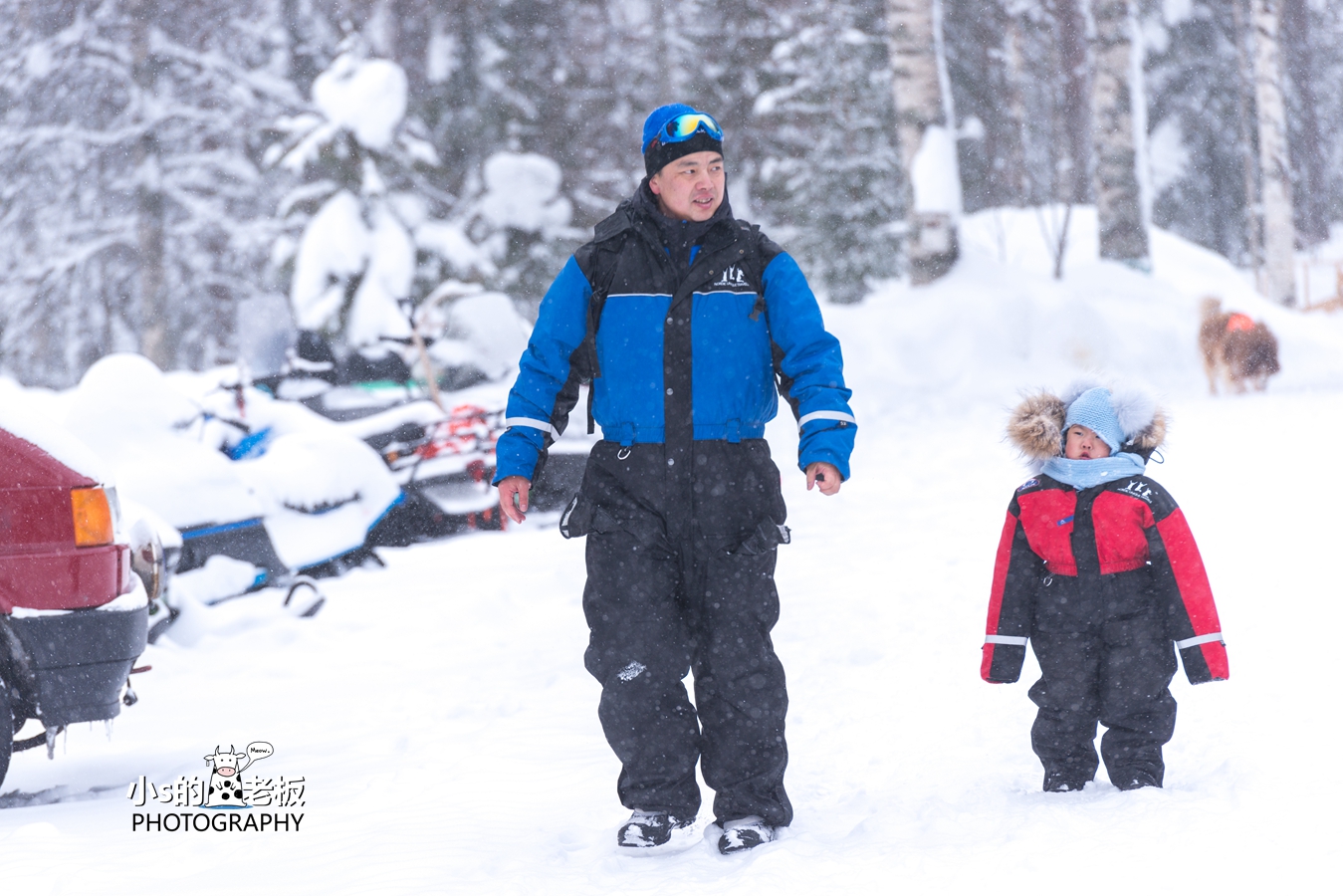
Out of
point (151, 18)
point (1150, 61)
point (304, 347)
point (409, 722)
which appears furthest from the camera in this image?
point (1150, 61)

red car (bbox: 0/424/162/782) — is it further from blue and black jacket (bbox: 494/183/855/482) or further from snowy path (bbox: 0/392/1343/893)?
blue and black jacket (bbox: 494/183/855/482)

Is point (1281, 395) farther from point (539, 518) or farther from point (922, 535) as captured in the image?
point (539, 518)

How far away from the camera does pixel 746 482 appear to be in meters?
3.39

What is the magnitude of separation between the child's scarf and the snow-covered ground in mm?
842

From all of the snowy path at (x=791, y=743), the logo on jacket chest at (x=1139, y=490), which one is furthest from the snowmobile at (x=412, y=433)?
the logo on jacket chest at (x=1139, y=490)

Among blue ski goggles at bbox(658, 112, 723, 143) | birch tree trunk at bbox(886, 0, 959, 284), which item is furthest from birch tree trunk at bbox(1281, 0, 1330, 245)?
blue ski goggles at bbox(658, 112, 723, 143)

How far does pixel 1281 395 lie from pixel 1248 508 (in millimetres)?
5778

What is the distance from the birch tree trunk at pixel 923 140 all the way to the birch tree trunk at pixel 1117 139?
6.88ft

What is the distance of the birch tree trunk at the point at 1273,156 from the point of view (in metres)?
20.6

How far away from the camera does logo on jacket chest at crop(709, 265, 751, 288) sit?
343 cm

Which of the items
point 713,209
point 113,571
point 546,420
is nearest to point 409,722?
point 113,571

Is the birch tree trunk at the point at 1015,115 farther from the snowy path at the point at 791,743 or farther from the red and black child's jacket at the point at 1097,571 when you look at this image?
the red and black child's jacket at the point at 1097,571

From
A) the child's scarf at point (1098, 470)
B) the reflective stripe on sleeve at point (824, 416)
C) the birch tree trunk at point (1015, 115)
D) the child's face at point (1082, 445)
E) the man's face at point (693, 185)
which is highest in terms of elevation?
the birch tree trunk at point (1015, 115)

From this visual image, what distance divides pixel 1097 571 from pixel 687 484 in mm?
1191
